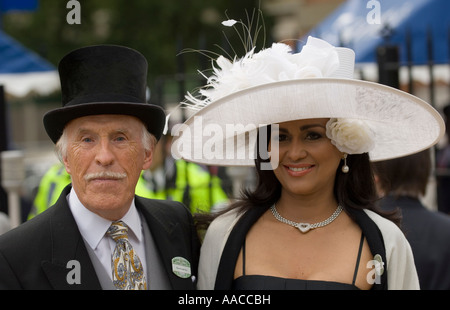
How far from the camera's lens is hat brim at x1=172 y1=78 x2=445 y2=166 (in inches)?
112

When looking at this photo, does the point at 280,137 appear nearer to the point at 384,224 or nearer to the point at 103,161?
the point at 384,224

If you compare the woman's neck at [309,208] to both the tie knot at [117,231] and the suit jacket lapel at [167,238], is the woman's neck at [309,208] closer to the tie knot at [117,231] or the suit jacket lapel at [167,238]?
the suit jacket lapel at [167,238]

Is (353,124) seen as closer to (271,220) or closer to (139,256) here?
(271,220)

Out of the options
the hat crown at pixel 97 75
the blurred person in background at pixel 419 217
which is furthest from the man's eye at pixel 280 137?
the blurred person in background at pixel 419 217

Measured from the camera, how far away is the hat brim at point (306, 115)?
285cm

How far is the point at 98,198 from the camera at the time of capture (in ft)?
8.67

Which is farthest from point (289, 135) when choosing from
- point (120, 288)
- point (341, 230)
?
point (120, 288)

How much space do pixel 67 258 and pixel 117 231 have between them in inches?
9.6

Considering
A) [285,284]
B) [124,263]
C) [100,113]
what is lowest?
[285,284]

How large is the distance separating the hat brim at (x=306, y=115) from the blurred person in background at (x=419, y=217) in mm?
541

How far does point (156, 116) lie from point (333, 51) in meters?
0.83

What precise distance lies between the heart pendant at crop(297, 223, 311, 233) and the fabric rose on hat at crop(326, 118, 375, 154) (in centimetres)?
39

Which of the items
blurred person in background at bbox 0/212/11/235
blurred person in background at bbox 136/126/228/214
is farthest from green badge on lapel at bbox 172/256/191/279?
blurred person in background at bbox 136/126/228/214

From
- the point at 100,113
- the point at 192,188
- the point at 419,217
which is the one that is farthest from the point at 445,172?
the point at 100,113
